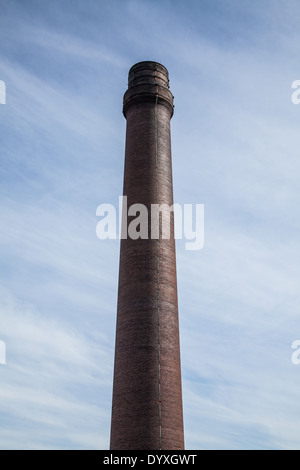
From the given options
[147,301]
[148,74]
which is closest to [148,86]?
[148,74]

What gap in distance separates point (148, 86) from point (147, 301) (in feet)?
35.6

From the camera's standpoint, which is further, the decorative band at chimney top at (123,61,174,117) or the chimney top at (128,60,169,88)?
the chimney top at (128,60,169,88)

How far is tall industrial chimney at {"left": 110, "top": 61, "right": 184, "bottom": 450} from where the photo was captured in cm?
1753

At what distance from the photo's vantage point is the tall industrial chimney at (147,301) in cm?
1753

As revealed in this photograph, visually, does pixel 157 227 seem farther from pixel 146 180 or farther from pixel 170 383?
pixel 170 383

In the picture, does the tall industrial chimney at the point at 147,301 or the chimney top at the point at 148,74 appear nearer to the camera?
the tall industrial chimney at the point at 147,301

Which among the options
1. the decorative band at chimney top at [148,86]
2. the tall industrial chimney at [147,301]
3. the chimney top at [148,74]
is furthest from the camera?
the chimney top at [148,74]

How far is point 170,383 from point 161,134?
38.3 ft

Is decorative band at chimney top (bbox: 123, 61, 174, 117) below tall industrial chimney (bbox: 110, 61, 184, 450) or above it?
above


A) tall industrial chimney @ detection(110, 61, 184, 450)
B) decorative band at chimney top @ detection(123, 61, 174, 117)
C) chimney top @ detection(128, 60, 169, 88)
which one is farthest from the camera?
chimney top @ detection(128, 60, 169, 88)

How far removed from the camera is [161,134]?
23516 mm

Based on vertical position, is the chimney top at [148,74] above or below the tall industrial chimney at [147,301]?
above

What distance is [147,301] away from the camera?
19.4 metres
